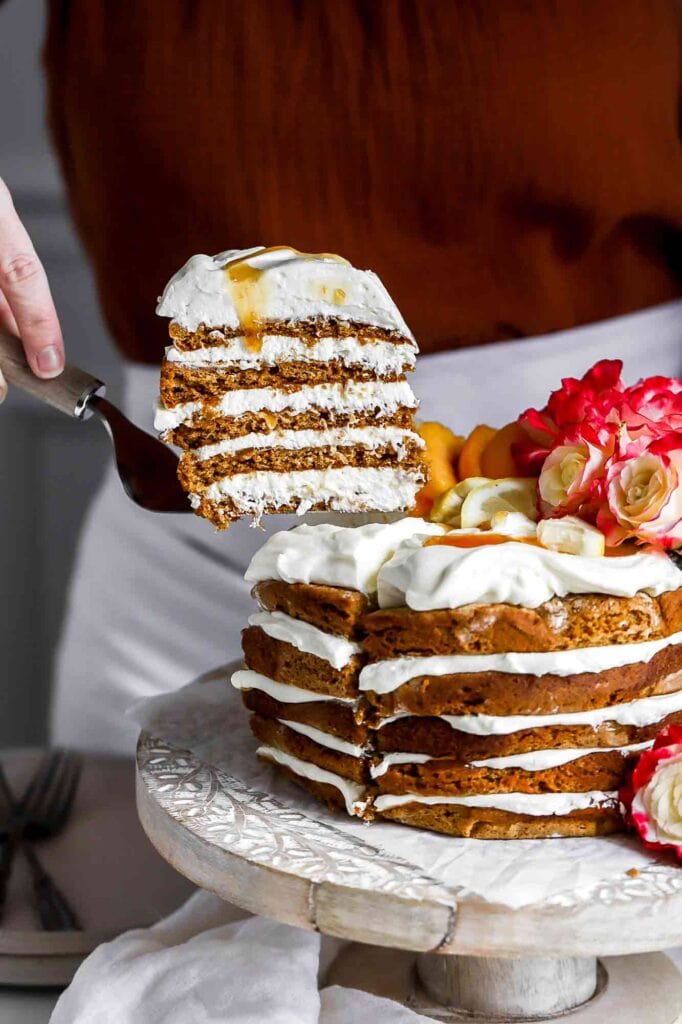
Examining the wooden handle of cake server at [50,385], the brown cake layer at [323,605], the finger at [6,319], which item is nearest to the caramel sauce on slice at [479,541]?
the brown cake layer at [323,605]

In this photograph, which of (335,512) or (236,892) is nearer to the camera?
(236,892)

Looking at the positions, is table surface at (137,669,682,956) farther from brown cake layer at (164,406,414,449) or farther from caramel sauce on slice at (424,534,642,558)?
brown cake layer at (164,406,414,449)

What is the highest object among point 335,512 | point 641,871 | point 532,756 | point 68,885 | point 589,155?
point 589,155

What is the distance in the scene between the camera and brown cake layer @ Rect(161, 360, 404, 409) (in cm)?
171

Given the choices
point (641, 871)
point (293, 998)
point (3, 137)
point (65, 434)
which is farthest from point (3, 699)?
point (641, 871)

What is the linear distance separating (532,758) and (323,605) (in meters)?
0.30

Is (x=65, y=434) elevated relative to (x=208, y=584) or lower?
elevated

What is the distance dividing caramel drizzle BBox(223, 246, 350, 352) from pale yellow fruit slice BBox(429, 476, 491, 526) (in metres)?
0.31

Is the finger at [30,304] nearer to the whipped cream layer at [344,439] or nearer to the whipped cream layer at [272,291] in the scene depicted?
the whipped cream layer at [272,291]

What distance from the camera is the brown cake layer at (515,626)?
1372 millimetres

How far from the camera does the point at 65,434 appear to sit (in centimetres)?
317

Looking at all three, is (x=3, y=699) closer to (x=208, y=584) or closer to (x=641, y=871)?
(x=208, y=584)

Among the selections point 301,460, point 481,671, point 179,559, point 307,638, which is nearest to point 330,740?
point 307,638

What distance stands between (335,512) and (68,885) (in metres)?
1.03
